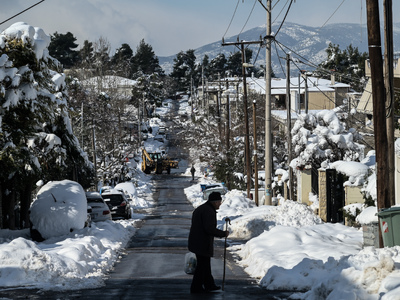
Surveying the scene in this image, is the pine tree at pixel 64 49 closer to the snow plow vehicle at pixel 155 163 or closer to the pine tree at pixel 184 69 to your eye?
the pine tree at pixel 184 69

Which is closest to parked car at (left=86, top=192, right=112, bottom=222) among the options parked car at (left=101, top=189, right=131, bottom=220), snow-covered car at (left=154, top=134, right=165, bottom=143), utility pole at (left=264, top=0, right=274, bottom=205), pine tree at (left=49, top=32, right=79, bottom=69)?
parked car at (left=101, top=189, right=131, bottom=220)

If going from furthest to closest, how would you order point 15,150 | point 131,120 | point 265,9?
point 131,120 < point 265,9 < point 15,150

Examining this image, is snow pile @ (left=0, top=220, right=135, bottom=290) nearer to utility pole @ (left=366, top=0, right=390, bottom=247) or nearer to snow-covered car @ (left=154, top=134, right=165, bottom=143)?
utility pole @ (left=366, top=0, right=390, bottom=247)

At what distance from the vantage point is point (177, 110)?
458ft

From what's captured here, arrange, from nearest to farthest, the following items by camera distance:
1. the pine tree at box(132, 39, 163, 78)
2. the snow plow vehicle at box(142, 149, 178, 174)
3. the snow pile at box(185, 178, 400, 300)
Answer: the snow pile at box(185, 178, 400, 300) → the snow plow vehicle at box(142, 149, 178, 174) → the pine tree at box(132, 39, 163, 78)

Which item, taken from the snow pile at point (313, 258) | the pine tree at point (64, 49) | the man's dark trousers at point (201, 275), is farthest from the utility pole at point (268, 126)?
the pine tree at point (64, 49)

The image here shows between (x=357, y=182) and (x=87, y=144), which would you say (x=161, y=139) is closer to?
(x=87, y=144)

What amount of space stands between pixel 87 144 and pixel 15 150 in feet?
119

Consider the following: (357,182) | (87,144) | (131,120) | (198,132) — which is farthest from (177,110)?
(357,182)

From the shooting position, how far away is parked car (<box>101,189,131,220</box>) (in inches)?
1396

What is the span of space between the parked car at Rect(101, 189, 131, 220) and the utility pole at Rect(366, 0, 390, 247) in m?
22.1

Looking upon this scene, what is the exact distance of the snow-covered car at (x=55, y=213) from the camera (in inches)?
866

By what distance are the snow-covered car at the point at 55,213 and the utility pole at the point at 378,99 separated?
35.7 feet

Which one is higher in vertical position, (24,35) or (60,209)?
(24,35)
